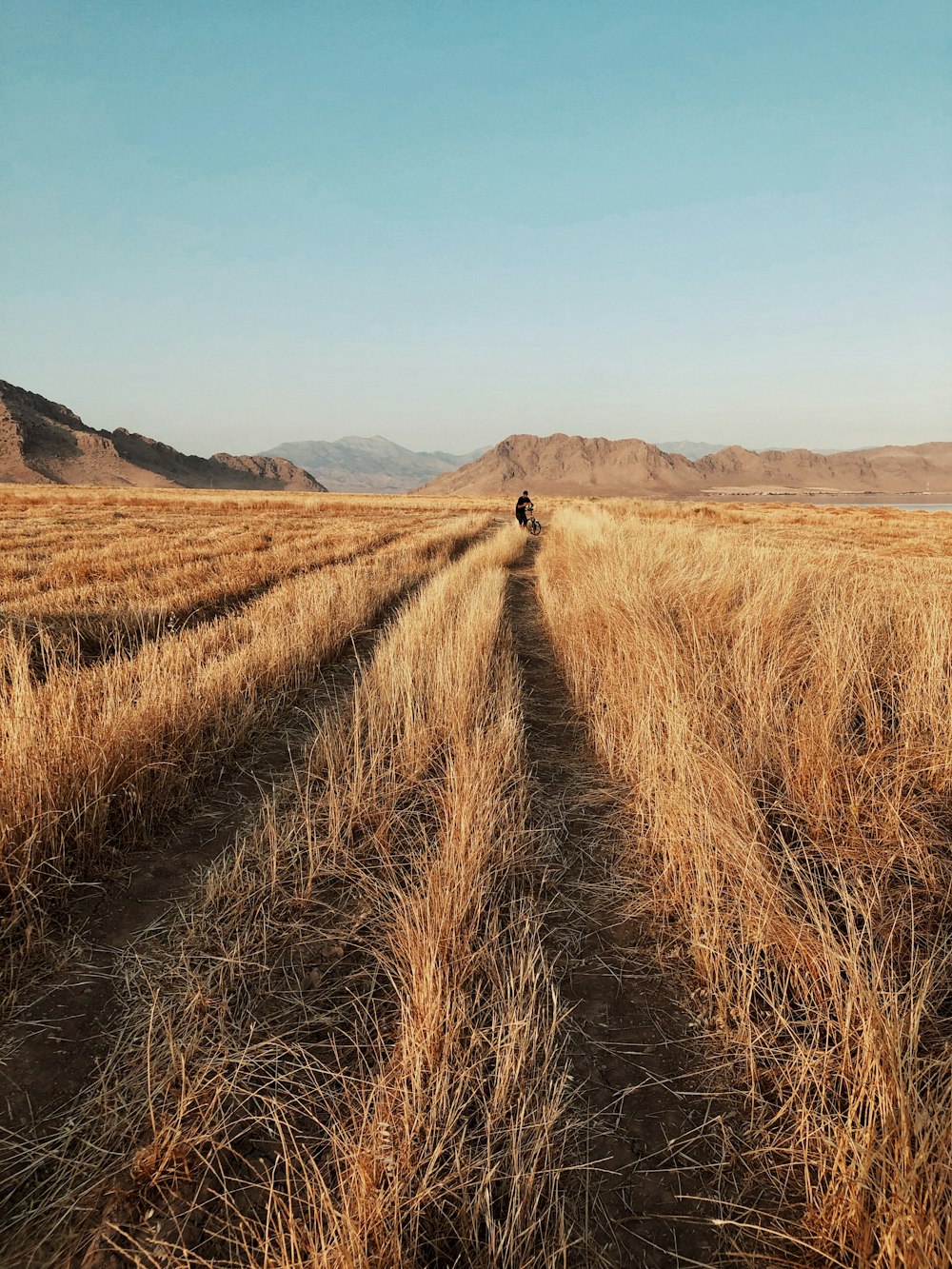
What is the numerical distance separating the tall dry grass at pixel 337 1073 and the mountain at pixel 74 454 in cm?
11465

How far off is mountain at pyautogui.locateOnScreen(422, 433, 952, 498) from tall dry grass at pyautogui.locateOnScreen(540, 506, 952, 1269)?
160926mm

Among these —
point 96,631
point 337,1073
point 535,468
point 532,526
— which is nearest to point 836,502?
point 535,468

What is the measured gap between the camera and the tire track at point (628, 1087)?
131 centimetres

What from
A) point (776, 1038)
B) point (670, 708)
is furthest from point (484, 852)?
point (670, 708)

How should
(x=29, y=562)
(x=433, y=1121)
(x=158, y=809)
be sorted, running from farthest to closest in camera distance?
(x=29, y=562), (x=158, y=809), (x=433, y=1121)

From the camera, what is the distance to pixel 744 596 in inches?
226

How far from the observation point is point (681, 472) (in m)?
180

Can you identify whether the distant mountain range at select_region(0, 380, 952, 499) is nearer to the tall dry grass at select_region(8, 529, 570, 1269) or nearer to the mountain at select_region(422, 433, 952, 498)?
the mountain at select_region(422, 433, 952, 498)

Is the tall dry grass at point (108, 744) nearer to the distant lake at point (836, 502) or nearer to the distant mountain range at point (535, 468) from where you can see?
the distant lake at point (836, 502)

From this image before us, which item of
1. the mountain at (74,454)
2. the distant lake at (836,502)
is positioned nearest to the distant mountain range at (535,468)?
the mountain at (74,454)

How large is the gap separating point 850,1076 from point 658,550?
788 cm

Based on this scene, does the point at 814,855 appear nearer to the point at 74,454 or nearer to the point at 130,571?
the point at 130,571

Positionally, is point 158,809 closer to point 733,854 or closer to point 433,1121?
point 433,1121

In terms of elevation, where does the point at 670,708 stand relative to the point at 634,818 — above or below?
above
